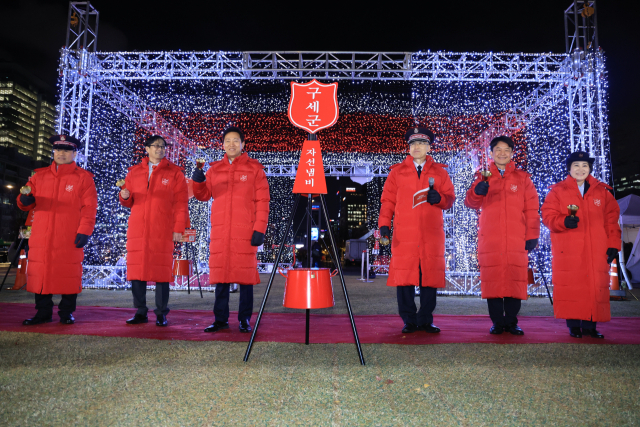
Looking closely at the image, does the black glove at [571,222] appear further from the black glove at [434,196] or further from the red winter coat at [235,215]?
the red winter coat at [235,215]

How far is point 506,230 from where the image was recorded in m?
3.53

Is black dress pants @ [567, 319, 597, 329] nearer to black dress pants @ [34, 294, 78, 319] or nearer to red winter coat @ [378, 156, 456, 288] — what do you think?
red winter coat @ [378, 156, 456, 288]

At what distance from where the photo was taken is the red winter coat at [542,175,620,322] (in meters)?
3.36

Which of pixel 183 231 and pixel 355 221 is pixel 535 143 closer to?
pixel 183 231

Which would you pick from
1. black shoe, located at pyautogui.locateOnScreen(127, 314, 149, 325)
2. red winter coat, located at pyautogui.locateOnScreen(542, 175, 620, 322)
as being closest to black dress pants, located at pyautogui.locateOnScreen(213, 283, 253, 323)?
black shoe, located at pyautogui.locateOnScreen(127, 314, 149, 325)

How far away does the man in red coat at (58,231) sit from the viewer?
3682mm

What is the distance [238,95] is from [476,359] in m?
9.02

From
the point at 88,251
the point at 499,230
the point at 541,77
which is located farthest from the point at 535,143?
the point at 88,251

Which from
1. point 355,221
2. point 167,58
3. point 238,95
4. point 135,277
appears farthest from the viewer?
point 355,221

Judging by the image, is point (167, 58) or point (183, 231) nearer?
point (183, 231)

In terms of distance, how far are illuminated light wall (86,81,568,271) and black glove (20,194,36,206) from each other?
229 inches

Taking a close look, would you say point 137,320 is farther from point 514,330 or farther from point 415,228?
point 514,330

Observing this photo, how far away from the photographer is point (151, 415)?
166cm

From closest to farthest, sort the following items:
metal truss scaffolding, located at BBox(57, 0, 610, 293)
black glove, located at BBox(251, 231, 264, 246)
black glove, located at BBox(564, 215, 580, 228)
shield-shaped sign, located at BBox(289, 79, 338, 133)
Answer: shield-shaped sign, located at BBox(289, 79, 338, 133)
black glove, located at BBox(564, 215, 580, 228)
black glove, located at BBox(251, 231, 264, 246)
metal truss scaffolding, located at BBox(57, 0, 610, 293)
